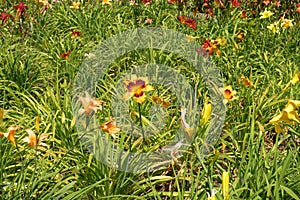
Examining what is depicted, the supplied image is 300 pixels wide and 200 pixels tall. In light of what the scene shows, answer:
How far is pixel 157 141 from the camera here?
103 inches

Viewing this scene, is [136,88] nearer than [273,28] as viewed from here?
Yes

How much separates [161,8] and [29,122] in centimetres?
300

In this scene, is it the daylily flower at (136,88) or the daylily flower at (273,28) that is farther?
the daylily flower at (273,28)

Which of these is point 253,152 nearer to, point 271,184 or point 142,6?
point 271,184

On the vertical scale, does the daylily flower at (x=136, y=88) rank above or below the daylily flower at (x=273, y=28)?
above

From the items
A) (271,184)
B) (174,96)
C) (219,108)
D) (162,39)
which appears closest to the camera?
(271,184)

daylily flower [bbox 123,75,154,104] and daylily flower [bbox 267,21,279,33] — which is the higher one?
daylily flower [bbox 123,75,154,104]

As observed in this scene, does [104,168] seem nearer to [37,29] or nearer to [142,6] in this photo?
[37,29]

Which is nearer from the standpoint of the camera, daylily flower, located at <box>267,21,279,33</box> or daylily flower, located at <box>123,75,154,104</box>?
daylily flower, located at <box>123,75,154,104</box>

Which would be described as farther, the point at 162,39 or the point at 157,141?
the point at 162,39

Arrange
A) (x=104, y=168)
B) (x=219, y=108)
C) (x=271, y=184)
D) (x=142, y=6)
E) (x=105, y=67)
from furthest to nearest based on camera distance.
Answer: (x=142, y=6) < (x=105, y=67) < (x=219, y=108) < (x=104, y=168) < (x=271, y=184)

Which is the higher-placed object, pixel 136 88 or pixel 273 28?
pixel 136 88

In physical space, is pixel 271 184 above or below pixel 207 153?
above

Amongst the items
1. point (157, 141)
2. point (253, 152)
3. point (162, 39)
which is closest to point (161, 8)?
point (162, 39)
